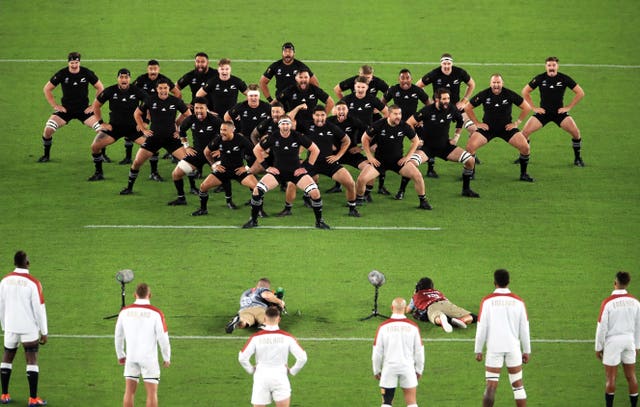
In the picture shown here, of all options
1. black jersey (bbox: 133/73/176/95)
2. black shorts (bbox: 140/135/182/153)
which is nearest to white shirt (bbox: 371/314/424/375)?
black shorts (bbox: 140/135/182/153)

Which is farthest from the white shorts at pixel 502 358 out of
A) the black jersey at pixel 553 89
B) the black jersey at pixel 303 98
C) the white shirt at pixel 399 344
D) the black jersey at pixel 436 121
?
the black jersey at pixel 553 89

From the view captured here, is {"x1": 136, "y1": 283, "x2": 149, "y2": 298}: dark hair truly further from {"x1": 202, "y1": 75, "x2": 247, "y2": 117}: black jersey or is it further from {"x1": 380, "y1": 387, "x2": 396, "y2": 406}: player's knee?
{"x1": 202, "y1": 75, "x2": 247, "y2": 117}: black jersey

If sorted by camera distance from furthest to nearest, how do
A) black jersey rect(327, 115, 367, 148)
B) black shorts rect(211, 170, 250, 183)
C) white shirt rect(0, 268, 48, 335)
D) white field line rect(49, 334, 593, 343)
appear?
black jersey rect(327, 115, 367, 148) < black shorts rect(211, 170, 250, 183) < white field line rect(49, 334, 593, 343) < white shirt rect(0, 268, 48, 335)

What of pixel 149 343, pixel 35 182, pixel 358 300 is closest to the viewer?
pixel 149 343

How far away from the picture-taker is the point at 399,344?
675 inches

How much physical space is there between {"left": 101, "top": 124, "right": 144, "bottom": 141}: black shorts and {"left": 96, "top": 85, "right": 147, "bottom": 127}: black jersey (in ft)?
0.23

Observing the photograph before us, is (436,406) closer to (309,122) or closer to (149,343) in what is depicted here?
(149,343)

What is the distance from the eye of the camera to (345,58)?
36.4 m

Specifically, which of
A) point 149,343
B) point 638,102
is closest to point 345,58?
point 638,102

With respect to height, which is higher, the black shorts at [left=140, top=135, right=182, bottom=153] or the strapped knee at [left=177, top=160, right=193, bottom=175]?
the black shorts at [left=140, top=135, right=182, bottom=153]

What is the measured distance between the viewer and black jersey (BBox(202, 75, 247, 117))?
1131 inches

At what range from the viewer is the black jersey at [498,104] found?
92.2ft

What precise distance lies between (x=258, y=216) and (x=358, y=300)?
190 inches

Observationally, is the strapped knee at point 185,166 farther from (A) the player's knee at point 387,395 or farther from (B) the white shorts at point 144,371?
(A) the player's knee at point 387,395
